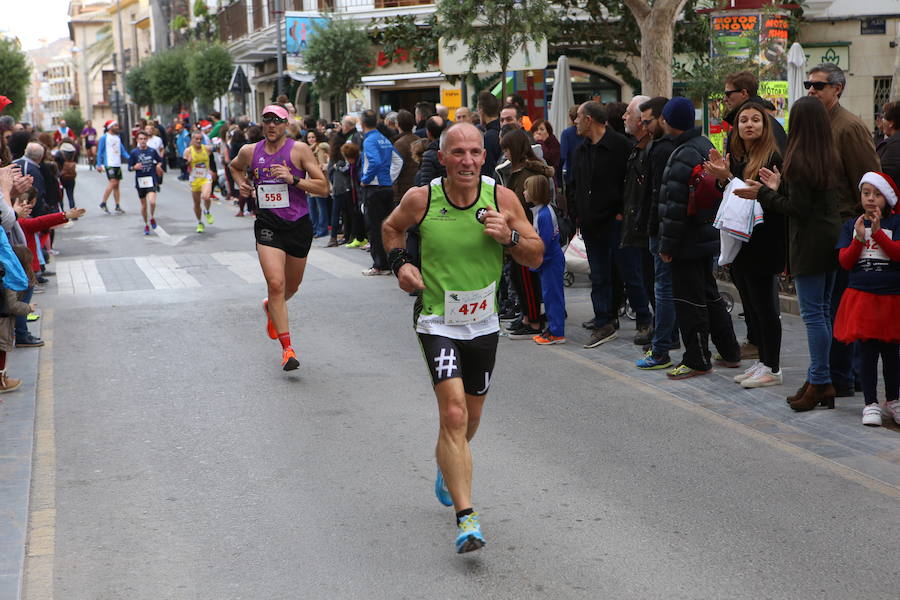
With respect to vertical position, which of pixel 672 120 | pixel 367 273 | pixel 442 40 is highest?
pixel 442 40

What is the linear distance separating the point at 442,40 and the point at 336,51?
1328 cm

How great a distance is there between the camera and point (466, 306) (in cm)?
507

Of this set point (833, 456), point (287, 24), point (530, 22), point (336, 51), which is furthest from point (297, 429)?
point (287, 24)

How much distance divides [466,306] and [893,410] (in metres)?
3.14

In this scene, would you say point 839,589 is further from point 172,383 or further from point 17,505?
point 172,383

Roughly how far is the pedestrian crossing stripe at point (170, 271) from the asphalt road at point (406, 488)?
4046 millimetres

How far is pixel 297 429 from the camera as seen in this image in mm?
7078

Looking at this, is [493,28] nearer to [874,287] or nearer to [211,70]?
[874,287]

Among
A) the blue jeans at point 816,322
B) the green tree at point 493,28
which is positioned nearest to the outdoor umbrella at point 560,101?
the green tree at point 493,28

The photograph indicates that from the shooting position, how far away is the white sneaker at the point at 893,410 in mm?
6723

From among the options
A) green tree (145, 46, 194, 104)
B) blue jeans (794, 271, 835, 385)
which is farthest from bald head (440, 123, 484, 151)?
green tree (145, 46, 194, 104)

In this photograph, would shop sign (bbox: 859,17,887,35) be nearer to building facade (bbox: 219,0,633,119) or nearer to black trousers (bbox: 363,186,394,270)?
building facade (bbox: 219,0,633,119)

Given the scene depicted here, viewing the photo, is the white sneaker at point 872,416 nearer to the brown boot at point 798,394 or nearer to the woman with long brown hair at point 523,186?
the brown boot at point 798,394

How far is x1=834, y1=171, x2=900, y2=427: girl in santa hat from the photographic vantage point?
257 inches
